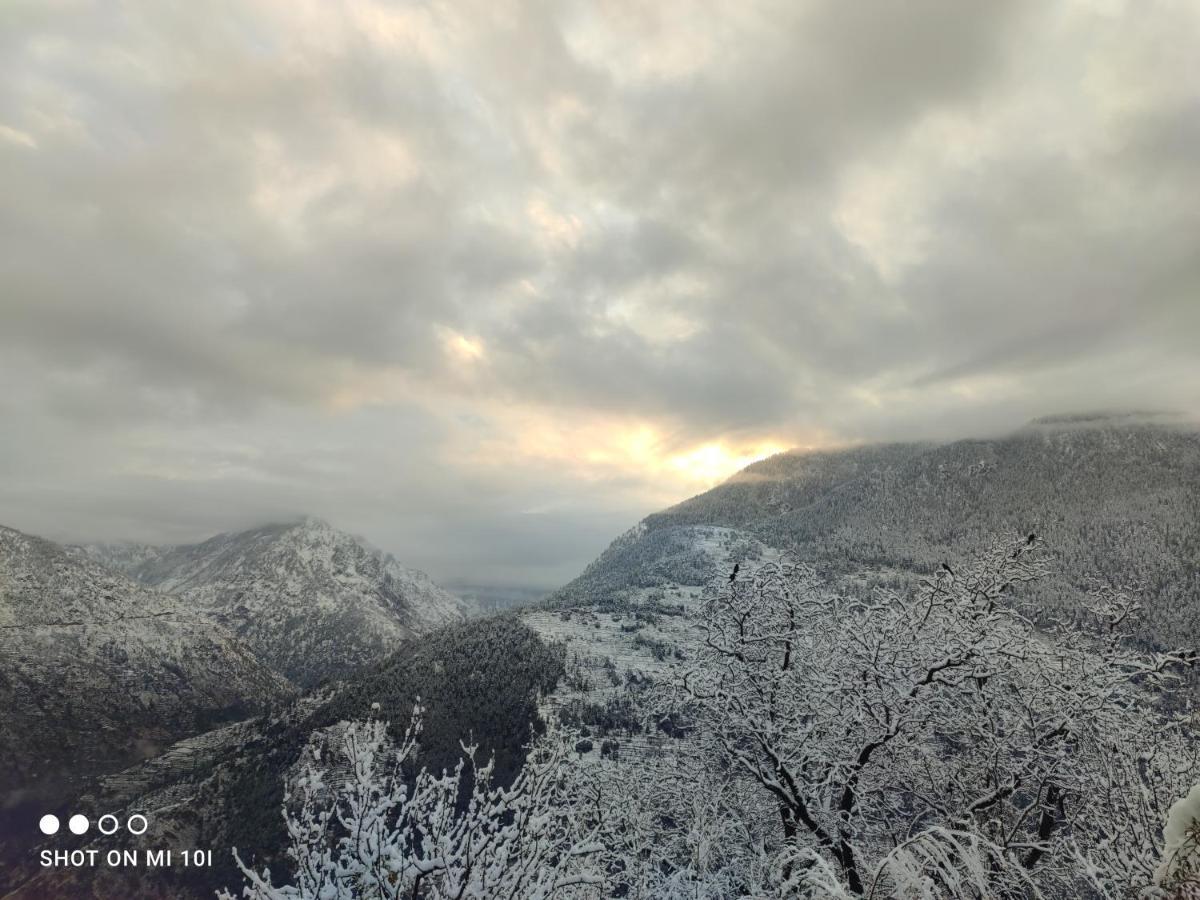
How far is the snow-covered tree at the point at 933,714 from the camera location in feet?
38.9

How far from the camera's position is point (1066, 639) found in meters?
16.2

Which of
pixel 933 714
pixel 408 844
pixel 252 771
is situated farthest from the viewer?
pixel 252 771

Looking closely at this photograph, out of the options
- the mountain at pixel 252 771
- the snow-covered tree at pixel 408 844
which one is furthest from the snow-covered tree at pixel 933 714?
the mountain at pixel 252 771

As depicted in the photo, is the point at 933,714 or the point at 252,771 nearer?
the point at 933,714

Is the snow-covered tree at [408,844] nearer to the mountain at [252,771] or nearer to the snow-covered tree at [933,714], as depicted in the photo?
the snow-covered tree at [933,714]

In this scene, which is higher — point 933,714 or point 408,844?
point 408,844

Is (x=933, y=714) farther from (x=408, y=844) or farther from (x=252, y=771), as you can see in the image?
(x=252, y=771)

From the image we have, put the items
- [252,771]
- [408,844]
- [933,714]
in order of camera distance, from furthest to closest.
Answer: [252,771]
[933,714]
[408,844]

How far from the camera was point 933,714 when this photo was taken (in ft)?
42.1

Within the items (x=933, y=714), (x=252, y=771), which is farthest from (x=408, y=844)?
(x=252, y=771)

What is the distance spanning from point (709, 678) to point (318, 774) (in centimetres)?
866

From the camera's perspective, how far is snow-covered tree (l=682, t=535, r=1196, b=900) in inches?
467

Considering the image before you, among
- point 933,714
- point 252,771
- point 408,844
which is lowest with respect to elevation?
point 252,771

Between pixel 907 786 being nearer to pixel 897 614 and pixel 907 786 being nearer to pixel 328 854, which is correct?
Answer: pixel 897 614
